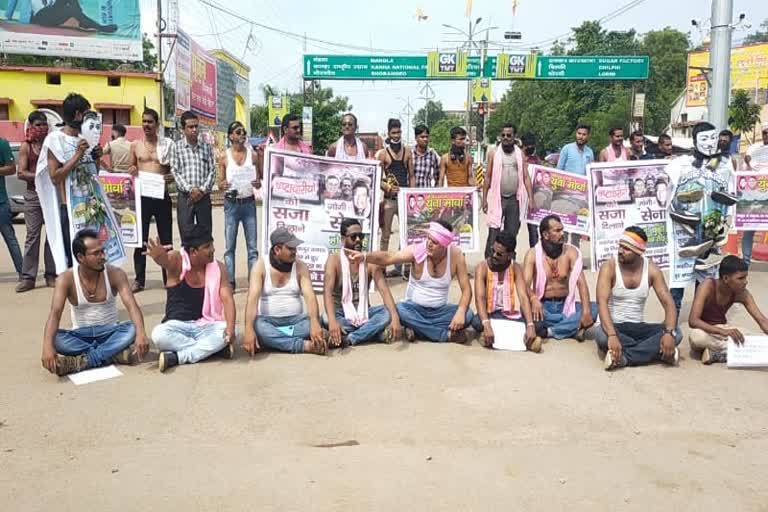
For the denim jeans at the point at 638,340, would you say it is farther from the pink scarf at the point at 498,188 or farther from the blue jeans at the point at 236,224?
the blue jeans at the point at 236,224

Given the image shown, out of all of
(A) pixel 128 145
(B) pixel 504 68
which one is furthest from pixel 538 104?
(A) pixel 128 145

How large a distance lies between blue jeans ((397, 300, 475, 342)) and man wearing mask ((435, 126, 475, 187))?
2713 millimetres

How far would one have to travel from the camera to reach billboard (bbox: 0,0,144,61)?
2572 cm

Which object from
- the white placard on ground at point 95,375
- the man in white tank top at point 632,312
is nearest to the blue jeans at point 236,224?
the white placard on ground at point 95,375

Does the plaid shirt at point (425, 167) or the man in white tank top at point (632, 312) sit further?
the plaid shirt at point (425, 167)

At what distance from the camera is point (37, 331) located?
6.10m

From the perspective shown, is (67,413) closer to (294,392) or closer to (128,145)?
(294,392)

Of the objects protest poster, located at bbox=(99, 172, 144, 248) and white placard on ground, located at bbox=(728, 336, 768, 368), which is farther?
protest poster, located at bbox=(99, 172, 144, 248)

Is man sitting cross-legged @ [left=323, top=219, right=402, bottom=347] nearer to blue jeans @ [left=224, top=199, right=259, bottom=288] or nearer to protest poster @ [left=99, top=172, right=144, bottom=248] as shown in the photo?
blue jeans @ [left=224, top=199, right=259, bottom=288]

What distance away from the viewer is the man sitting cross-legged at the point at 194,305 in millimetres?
5117

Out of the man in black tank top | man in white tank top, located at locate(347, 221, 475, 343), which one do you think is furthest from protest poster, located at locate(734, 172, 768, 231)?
man in white tank top, located at locate(347, 221, 475, 343)

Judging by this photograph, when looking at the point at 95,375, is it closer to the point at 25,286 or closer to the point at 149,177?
the point at 149,177

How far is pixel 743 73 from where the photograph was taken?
148 ft

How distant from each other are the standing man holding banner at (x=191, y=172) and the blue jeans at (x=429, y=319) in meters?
A: 2.49
